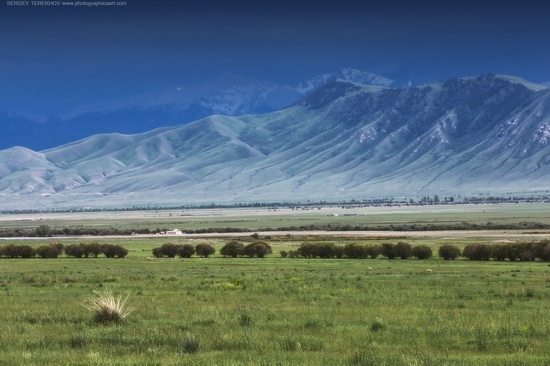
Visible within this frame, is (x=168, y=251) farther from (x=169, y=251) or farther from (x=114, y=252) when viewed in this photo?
(x=114, y=252)

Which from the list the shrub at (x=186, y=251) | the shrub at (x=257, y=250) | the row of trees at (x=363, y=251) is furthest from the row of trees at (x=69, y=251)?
the row of trees at (x=363, y=251)

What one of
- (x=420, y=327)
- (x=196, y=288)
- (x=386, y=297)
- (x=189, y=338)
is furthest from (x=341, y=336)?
(x=196, y=288)

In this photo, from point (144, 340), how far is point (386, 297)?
12.5m

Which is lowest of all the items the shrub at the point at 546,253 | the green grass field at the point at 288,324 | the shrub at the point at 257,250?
the green grass field at the point at 288,324

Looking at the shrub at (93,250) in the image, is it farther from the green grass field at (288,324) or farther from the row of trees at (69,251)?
the green grass field at (288,324)

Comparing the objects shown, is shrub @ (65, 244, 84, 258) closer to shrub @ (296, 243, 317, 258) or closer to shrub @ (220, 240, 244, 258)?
shrub @ (220, 240, 244, 258)

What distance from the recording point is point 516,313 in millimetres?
25344

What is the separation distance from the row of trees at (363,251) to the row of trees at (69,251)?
1478 centimetres

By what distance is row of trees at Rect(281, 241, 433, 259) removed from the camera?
67.7 meters

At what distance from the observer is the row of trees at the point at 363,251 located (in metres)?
67.7

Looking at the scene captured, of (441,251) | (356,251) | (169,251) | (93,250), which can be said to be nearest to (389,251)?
(356,251)

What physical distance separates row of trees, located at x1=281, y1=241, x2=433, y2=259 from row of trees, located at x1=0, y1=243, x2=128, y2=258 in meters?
14.8

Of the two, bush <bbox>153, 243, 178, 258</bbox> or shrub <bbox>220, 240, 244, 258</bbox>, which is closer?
shrub <bbox>220, 240, 244, 258</bbox>

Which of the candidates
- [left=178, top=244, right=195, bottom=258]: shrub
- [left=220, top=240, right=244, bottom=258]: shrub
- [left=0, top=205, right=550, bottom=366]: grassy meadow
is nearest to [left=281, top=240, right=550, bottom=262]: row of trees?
[left=220, top=240, right=244, bottom=258]: shrub
